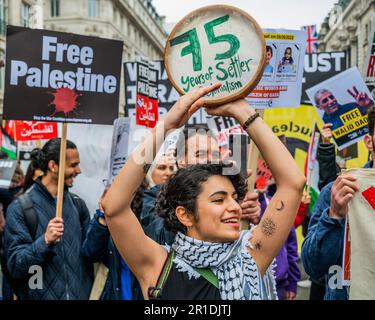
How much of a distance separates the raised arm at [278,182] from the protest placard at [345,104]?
199cm

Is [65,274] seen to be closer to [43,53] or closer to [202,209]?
→ [43,53]

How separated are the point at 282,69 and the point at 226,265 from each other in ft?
4.44

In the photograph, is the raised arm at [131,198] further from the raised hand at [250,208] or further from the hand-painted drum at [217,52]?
the raised hand at [250,208]

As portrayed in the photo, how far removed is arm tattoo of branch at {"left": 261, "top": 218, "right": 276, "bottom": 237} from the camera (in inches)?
75.9

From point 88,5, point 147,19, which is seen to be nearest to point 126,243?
point 88,5

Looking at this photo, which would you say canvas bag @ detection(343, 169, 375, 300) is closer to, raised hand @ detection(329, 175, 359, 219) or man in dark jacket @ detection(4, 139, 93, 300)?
raised hand @ detection(329, 175, 359, 219)

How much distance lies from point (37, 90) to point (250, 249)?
209 centimetres

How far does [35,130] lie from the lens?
16.0 feet

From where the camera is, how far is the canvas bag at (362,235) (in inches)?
84.8

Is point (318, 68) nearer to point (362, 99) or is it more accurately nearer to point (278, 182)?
point (362, 99)

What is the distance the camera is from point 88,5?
39344 millimetres

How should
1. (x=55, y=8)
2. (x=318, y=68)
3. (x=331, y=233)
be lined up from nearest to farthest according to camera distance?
(x=331, y=233)
(x=318, y=68)
(x=55, y=8)

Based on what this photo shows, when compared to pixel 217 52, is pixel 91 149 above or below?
below

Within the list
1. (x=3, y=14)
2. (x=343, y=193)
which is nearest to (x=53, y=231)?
(x=343, y=193)
